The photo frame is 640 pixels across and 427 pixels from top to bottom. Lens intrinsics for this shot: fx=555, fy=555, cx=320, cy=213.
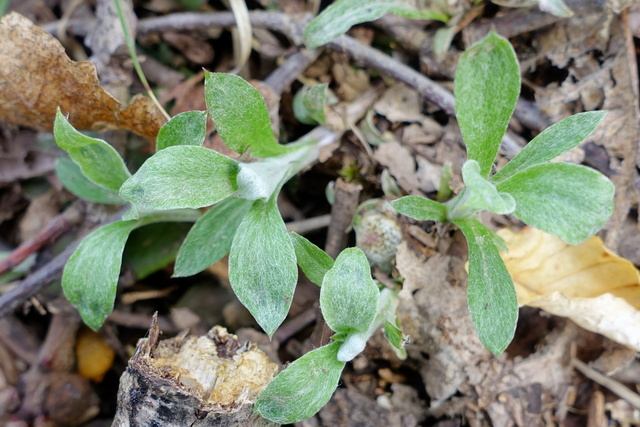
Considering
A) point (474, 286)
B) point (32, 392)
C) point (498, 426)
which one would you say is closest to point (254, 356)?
point (474, 286)

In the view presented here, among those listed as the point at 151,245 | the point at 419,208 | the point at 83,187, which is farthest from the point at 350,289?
the point at 83,187

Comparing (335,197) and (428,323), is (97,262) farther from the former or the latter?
(428,323)

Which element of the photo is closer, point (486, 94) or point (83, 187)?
point (486, 94)

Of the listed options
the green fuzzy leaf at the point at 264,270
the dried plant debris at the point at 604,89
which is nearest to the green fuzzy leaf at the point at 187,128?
the green fuzzy leaf at the point at 264,270

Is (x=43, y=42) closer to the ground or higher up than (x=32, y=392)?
higher up

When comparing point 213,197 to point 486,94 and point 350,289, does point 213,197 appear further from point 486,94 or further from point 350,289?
point 486,94

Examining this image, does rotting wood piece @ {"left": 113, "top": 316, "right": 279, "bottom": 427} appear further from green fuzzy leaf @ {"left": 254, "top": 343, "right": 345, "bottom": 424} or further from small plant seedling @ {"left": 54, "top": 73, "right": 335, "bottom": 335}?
small plant seedling @ {"left": 54, "top": 73, "right": 335, "bottom": 335}

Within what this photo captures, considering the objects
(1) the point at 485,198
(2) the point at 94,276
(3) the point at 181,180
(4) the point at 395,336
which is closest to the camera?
(1) the point at 485,198
